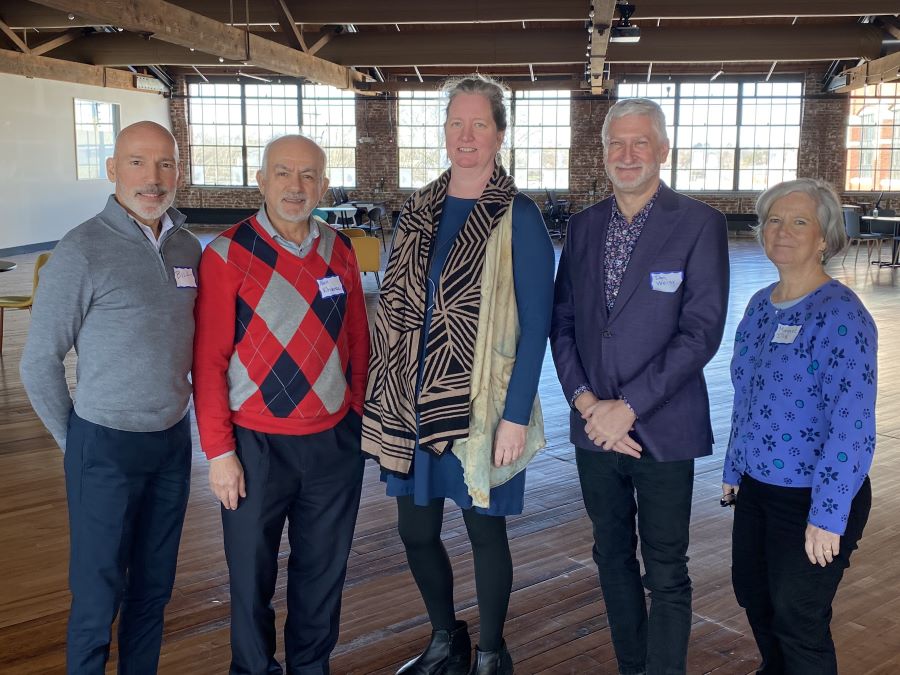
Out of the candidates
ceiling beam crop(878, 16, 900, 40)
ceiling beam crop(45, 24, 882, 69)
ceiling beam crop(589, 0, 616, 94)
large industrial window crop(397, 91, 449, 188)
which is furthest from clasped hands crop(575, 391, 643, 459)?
large industrial window crop(397, 91, 449, 188)

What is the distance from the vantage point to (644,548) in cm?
218

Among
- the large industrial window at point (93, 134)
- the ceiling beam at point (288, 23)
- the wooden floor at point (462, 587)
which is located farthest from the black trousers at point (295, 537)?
the large industrial window at point (93, 134)

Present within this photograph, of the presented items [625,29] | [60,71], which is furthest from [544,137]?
[60,71]

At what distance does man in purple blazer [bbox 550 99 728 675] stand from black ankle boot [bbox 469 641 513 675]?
15.7 inches

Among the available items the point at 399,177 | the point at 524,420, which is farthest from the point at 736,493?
the point at 399,177

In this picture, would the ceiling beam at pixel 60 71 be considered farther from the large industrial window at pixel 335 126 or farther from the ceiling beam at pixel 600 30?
the ceiling beam at pixel 600 30

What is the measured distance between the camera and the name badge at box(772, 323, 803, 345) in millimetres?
1953

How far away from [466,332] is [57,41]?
16467mm

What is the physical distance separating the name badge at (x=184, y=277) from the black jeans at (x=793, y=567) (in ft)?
4.70

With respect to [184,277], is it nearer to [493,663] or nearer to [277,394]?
[277,394]

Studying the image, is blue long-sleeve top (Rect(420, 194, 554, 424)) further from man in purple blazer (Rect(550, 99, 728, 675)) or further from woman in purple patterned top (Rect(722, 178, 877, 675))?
woman in purple patterned top (Rect(722, 178, 877, 675))

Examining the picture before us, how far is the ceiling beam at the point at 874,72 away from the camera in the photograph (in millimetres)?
14727

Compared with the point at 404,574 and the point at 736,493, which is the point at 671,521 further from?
the point at 404,574

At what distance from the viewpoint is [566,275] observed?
Result: 2.26 meters
